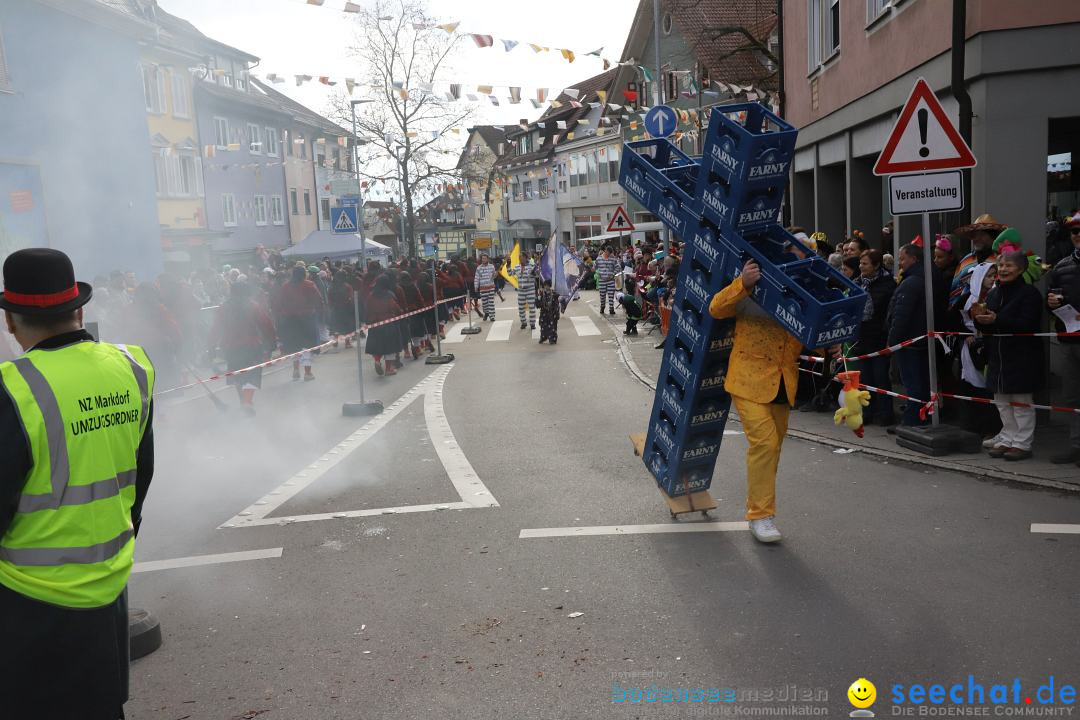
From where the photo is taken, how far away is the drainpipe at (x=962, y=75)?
980 centimetres

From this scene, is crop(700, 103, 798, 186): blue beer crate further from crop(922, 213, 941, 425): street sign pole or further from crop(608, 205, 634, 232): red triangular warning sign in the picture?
crop(608, 205, 634, 232): red triangular warning sign

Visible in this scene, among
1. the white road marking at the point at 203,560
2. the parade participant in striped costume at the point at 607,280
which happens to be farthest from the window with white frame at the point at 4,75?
the parade participant in striped costume at the point at 607,280

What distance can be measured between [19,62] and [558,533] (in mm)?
16495

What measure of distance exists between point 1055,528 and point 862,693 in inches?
109

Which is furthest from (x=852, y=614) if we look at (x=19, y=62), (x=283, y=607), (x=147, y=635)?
(x=19, y=62)

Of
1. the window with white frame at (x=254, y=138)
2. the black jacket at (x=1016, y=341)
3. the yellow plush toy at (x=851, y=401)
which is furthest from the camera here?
the window with white frame at (x=254, y=138)

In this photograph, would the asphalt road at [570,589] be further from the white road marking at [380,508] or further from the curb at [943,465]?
the curb at [943,465]

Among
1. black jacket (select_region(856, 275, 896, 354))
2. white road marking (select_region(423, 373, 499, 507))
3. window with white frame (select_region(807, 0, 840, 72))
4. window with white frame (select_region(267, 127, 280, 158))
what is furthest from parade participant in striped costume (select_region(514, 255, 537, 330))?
window with white frame (select_region(267, 127, 280, 158))

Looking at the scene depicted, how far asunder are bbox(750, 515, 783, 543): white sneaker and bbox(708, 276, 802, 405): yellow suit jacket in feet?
2.40

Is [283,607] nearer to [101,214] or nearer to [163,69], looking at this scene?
[101,214]

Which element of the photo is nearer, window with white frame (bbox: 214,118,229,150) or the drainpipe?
the drainpipe

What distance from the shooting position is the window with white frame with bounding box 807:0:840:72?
16625 mm

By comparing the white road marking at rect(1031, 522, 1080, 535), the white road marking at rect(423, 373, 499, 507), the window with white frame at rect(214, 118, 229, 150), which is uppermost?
the window with white frame at rect(214, 118, 229, 150)

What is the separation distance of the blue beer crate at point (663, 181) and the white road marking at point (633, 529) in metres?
1.84
